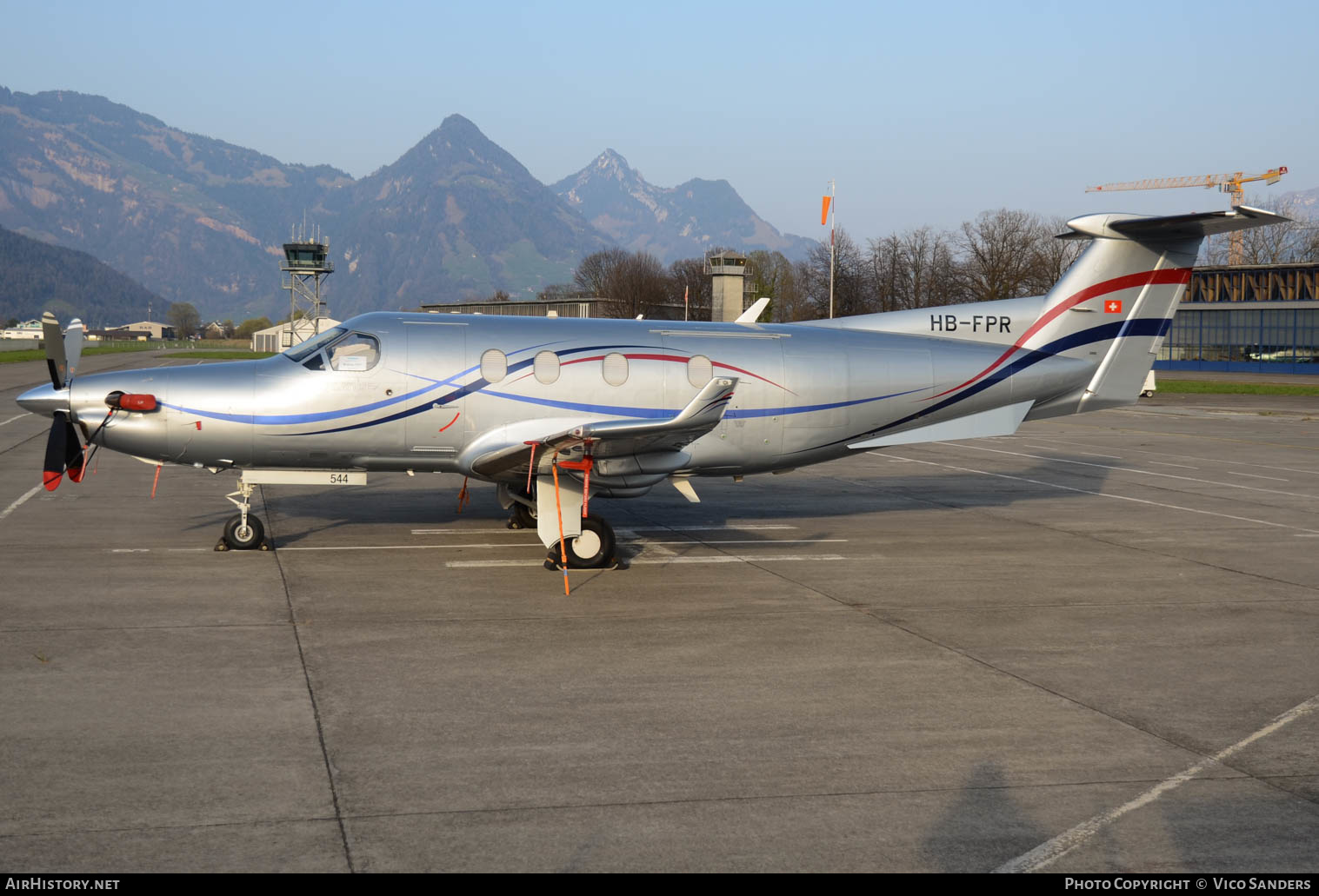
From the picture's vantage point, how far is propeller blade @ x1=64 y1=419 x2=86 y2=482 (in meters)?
12.6

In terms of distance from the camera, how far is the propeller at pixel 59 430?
1249cm

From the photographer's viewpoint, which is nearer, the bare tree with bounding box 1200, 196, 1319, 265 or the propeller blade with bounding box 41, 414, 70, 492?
the propeller blade with bounding box 41, 414, 70, 492

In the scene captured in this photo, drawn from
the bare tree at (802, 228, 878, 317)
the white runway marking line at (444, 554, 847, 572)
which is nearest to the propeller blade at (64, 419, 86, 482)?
the white runway marking line at (444, 554, 847, 572)

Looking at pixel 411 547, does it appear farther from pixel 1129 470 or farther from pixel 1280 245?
pixel 1280 245

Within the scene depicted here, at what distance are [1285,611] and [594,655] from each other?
24.8 ft

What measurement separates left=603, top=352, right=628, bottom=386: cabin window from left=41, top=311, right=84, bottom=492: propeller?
634 centimetres

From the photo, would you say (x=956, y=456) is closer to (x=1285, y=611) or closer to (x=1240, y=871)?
(x=1285, y=611)

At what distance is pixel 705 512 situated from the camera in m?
17.8

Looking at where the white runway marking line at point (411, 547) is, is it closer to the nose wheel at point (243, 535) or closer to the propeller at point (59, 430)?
the nose wheel at point (243, 535)

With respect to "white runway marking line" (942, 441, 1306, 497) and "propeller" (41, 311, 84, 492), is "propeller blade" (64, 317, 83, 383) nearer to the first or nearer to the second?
"propeller" (41, 311, 84, 492)

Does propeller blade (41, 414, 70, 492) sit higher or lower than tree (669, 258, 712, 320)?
lower

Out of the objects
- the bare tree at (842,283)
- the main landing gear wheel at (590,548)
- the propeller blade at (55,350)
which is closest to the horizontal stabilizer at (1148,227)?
the main landing gear wheel at (590,548)

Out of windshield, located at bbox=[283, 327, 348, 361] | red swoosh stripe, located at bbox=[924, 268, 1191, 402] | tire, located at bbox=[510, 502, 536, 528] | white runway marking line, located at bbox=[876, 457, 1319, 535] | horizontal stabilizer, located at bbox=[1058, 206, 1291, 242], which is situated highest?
horizontal stabilizer, located at bbox=[1058, 206, 1291, 242]

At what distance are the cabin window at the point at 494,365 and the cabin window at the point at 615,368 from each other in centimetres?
131
